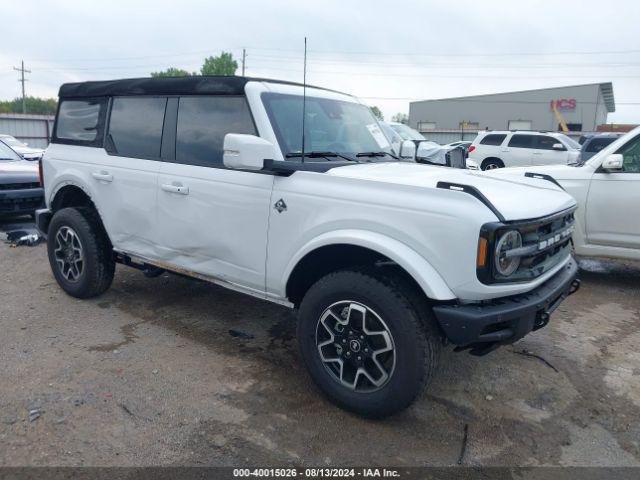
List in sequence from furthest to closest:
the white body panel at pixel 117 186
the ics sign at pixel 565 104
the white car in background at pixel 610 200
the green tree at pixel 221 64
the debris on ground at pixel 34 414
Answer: the green tree at pixel 221 64, the ics sign at pixel 565 104, the white car in background at pixel 610 200, the white body panel at pixel 117 186, the debris on ground at pixel 34 414

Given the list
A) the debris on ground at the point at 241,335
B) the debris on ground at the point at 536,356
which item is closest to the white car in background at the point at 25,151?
the debris on ground at the point at 241,335

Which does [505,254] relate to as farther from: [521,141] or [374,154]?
[521,141]

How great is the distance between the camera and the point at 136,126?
4.40 metres

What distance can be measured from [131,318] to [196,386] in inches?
57.4

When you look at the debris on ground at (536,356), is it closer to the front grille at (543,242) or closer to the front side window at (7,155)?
the front grille at (543,242)

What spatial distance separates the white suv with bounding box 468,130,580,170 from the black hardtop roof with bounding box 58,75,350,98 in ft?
43.5

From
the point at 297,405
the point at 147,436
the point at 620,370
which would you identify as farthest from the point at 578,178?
the point at 147,436

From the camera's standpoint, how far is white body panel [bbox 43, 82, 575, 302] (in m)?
2.72

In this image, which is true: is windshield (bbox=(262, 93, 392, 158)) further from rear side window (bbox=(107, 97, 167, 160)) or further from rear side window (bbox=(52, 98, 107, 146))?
rear side window (bbox=(52, 98, 107, 146))

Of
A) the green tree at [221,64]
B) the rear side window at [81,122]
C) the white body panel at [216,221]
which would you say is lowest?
the white body panel at [216,221]

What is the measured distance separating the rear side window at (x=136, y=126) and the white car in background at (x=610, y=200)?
12.2 ft

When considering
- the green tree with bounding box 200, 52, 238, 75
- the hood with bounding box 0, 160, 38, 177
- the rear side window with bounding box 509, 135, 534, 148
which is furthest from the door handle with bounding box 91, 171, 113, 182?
the green tree with bounding box 200, 52, 238, 75

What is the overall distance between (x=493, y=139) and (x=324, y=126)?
1487cm

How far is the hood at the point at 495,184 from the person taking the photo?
287cm
